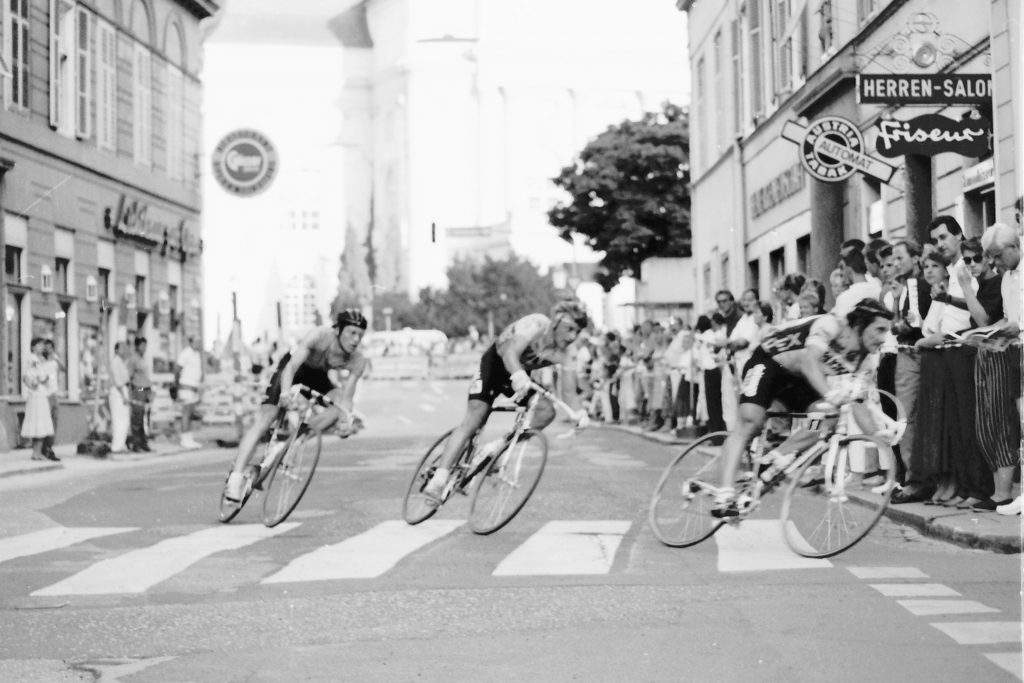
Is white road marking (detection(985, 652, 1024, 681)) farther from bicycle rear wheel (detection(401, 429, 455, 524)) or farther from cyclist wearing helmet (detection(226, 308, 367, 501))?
cyclist wearing helmet (detection(226, 308, 367, 501))

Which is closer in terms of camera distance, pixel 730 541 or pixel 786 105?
pixel 730 541

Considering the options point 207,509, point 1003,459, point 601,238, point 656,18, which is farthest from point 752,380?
point 656,18

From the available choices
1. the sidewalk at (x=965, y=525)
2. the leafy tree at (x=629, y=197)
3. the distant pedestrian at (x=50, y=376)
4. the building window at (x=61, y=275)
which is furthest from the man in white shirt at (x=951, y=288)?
the leafy tree at (x=629, y=197)

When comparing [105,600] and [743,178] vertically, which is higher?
[743,178]

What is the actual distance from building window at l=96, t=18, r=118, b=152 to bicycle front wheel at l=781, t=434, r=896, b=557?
2777 centimetres

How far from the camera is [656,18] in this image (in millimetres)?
118125

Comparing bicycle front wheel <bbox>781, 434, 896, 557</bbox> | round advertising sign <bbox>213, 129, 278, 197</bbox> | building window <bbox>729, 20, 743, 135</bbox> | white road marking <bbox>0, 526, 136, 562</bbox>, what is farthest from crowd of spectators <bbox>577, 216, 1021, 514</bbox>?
building window <bbox>729, 20, 743, 135</bbox>

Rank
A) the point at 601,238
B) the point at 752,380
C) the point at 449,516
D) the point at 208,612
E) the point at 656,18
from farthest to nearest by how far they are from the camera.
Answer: the point at 656,18, the point at 601,238, the point at 449,516, the point at 752,380, the point at 208,612

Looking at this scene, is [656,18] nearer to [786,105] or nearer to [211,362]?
[211,362]

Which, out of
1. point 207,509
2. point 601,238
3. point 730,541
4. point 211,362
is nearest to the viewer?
point 730,541

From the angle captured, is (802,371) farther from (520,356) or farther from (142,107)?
(142,107)

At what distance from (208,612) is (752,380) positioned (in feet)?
11.4

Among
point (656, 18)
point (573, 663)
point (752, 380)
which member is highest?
point (656, 18)

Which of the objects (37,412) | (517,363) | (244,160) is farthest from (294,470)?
(244,160)
